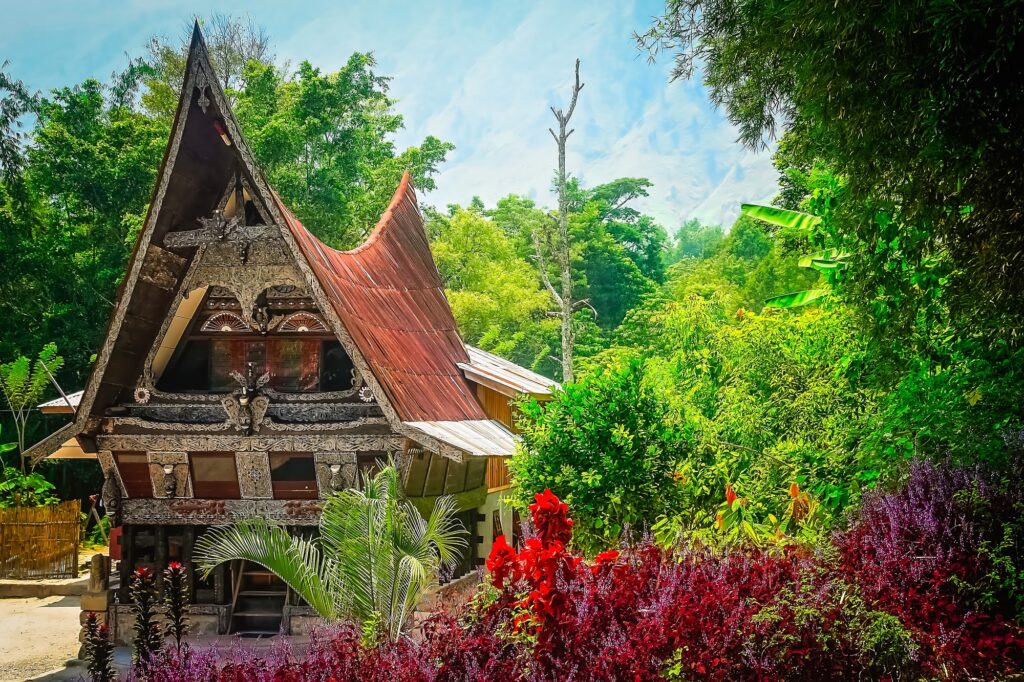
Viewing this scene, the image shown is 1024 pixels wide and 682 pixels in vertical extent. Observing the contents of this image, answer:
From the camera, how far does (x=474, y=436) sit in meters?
13.7

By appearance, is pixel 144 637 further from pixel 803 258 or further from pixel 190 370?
pixel 803 258

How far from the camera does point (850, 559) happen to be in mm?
7246

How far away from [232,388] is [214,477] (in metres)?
1.22

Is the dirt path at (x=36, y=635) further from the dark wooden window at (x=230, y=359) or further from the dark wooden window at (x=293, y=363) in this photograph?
the dark wooden window at (x=293, y=363)

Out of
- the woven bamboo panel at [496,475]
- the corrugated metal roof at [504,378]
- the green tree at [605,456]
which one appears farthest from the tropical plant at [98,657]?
the woven bamboo panel at [496,475]

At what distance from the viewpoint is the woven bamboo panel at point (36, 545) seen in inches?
804

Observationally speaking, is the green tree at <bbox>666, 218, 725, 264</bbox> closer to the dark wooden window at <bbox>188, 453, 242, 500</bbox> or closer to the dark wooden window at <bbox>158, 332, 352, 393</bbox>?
the dark wooden window at <bbox>158, 332, 352, 393</bbox>

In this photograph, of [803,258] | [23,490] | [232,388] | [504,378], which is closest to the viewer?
[803,258]

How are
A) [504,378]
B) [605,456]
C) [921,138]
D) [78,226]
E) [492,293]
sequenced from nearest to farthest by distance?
[921,138]
[605,456]
[504,378]
[78,226]
[492,293]

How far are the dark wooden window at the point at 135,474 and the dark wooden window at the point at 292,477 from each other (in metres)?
A: 1.74

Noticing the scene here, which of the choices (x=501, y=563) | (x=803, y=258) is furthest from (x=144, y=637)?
(x=803, y=258)

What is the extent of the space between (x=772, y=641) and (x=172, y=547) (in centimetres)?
1011

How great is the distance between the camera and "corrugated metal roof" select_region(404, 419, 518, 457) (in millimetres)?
12109

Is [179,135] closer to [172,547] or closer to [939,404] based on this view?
[172,547]
